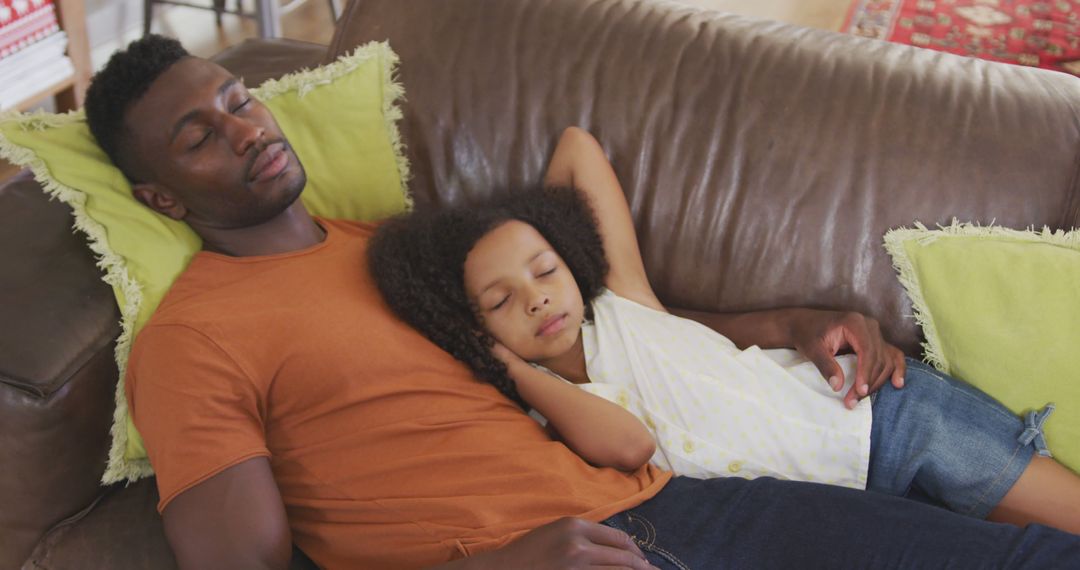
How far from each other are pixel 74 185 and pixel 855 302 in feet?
4.07

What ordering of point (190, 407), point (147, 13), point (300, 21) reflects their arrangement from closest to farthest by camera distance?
point (190, 407) → point (147, 13) → point (300, 21)

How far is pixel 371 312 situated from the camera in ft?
4.61

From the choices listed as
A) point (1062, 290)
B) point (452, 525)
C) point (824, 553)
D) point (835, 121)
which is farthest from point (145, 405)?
point (1062, 290)

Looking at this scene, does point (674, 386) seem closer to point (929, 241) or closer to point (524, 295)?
point (524, 295)

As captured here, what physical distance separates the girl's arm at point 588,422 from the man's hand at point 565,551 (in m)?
0.20

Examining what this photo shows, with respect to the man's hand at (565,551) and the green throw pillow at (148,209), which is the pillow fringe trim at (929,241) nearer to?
the man's hand at (565,551)

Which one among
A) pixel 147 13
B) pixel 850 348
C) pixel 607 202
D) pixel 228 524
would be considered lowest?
pixel 147 13

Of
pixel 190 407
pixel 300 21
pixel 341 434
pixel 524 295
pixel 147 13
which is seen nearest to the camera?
pixel 190 407

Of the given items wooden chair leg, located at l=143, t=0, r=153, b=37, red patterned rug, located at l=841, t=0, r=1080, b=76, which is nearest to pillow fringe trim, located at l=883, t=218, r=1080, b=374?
red patterned rug, located at l=841, t=0, r=1080, b=76

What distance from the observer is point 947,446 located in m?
1.36

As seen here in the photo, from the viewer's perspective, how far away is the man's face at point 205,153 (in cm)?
141

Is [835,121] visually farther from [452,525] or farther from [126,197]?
[126,197]

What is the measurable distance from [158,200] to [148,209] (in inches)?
0.8

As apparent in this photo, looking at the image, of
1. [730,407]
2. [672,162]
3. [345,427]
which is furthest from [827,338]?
[345,427]
